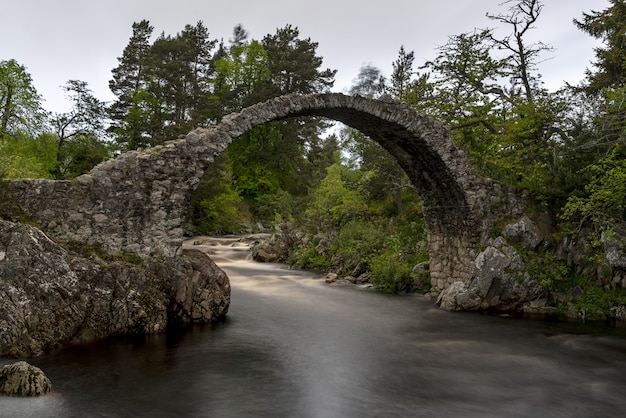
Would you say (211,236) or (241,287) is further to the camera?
(211,236)

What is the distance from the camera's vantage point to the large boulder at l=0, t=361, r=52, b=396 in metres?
5.01

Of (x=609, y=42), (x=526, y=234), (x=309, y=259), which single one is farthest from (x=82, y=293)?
(x=609, y=42)

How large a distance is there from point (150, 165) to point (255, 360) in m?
4.20

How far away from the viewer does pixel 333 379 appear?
636cm

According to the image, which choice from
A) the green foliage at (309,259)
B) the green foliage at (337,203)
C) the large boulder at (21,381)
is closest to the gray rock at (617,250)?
the large boulder at (21,381)

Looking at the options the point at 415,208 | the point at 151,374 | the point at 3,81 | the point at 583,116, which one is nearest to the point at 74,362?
the point at 151,374

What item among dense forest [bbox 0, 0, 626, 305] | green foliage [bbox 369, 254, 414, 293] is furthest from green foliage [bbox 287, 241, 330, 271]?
green foliage [bbox 369, 254, 414, 293]

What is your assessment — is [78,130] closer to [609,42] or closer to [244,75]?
[244,75]

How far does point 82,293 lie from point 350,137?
19865 mm

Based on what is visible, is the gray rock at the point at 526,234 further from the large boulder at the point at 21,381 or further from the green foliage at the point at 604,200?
the large boulder at the point at 21,381

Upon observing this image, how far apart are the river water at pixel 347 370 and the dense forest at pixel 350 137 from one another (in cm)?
304

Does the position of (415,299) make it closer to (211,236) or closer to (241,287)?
(241,287)

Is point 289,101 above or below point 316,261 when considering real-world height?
above

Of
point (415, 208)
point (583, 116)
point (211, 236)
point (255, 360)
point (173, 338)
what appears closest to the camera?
point (255, 360)
